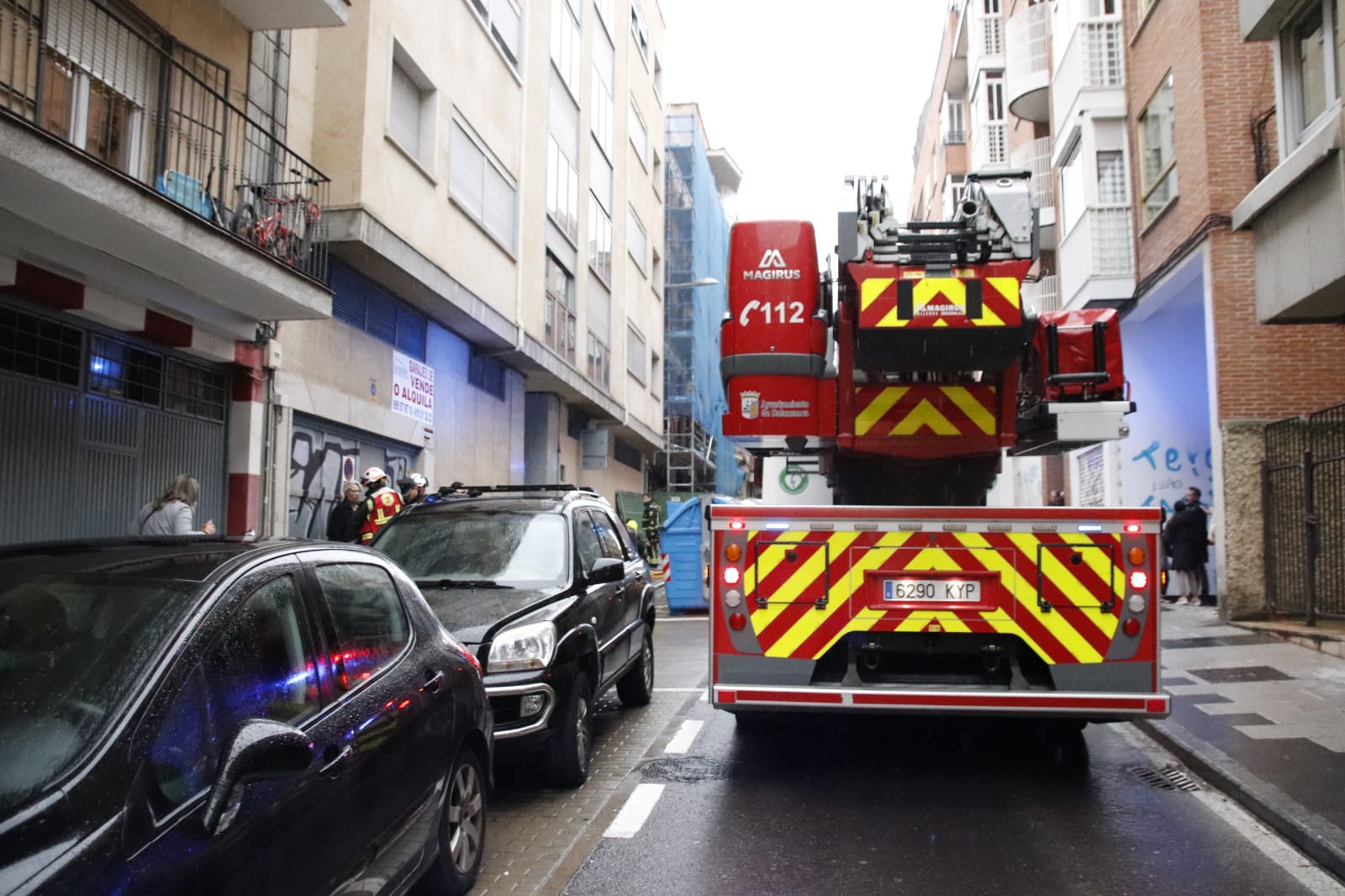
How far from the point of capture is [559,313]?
70.3 feet

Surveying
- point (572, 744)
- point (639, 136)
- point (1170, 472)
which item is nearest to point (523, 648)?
point (572, 744)

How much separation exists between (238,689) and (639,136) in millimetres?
29196

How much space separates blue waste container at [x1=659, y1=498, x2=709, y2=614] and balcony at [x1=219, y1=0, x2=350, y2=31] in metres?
8.56

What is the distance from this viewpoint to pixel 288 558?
3.42 metres

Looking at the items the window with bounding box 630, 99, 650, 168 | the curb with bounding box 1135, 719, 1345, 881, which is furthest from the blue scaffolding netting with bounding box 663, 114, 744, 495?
the curb with bounding box 1135, 719, 1345, 881

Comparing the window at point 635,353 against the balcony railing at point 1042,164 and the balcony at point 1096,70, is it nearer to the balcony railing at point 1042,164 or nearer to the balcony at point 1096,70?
the balcony railing at point 1042,164

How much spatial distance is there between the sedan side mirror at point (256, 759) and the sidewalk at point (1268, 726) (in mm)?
4272

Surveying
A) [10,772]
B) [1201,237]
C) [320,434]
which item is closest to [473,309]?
[320,434]

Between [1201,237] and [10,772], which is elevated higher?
[1201,237]

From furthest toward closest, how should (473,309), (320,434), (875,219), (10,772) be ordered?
(473,309) < (320,434) < (875,219) < (10,772)

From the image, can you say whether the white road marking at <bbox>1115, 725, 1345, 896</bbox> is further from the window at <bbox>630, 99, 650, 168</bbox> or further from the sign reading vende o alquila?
the window at <bbox>630, 99, 650, 168</bbox>

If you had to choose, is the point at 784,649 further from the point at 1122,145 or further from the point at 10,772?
the point at 1122,145

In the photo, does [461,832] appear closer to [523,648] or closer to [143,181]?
[523,648]

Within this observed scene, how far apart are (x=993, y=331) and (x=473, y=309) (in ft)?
37.0
